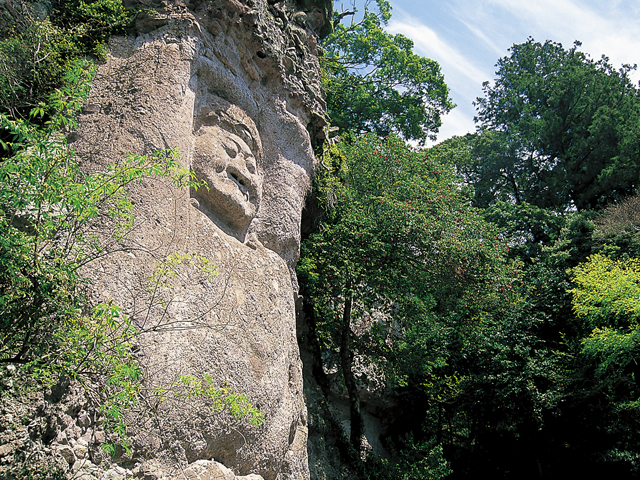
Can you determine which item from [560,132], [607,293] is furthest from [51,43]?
[560,132]

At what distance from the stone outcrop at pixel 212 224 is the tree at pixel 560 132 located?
1426 cm

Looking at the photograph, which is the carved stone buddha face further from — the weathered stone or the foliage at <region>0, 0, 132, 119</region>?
the foliage at <region>0, 0, 132, 119</region>

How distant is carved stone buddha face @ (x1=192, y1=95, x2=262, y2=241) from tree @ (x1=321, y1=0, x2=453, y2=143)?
370 inches

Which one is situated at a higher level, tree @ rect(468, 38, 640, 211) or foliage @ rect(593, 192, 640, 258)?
tree @ rect(468, 38, 640, 211)

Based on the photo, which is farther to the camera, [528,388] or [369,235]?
[528,388]

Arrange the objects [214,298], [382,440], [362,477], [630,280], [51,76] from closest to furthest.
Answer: [214,298] → [51,76] → [362,477] → [630,280] → [382,440]

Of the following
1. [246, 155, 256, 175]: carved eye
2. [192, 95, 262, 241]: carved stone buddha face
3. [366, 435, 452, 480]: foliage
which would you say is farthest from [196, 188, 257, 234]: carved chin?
[366, 435, 452, 480]: foliage

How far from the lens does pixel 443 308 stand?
12.1m

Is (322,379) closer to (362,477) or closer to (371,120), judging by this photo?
(362,477)

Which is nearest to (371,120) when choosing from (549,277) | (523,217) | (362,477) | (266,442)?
(523,217)

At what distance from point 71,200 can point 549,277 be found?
12.7 m

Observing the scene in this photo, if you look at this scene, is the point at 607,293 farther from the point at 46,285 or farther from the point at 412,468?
the point at 46,285

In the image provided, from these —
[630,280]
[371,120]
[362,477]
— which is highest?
[371,120]

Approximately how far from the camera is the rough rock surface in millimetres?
5059
